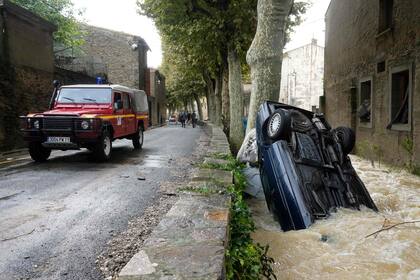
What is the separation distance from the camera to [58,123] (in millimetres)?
9422

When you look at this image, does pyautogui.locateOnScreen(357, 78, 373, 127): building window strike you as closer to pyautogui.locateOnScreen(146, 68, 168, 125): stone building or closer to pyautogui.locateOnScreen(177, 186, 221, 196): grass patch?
pyautogui.locateOnScreen(177, 186, 221, 196): grass patch

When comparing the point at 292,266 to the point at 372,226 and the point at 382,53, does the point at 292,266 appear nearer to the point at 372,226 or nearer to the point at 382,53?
the point at 372,226

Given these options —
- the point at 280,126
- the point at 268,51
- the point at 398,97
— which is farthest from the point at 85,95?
the point at 398,97

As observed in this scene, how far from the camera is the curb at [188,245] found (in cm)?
218

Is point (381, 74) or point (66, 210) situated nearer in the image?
point (66, 210)

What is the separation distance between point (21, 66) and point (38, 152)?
6212 mm

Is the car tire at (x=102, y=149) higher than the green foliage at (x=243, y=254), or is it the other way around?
the car tire at (x=102, y=149)

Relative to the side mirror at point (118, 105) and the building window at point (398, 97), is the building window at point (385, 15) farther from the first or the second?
the side mirror at point (118, 105)

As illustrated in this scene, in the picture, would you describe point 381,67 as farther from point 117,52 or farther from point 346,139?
point 117,52

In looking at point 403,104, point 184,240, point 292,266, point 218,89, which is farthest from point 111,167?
point 218,89

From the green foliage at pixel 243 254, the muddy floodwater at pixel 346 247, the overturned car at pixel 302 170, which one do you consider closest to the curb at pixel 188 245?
the green foliage at pixel 243 254

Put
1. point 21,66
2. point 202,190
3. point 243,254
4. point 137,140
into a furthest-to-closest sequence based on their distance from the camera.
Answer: point 21,66
point 137,140
point 202,190
point 243,254

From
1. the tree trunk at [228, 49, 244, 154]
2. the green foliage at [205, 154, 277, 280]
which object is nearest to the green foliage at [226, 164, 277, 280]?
the green foliage at [205, 154, 277, 280]

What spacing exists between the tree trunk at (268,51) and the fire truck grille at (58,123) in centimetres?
435
